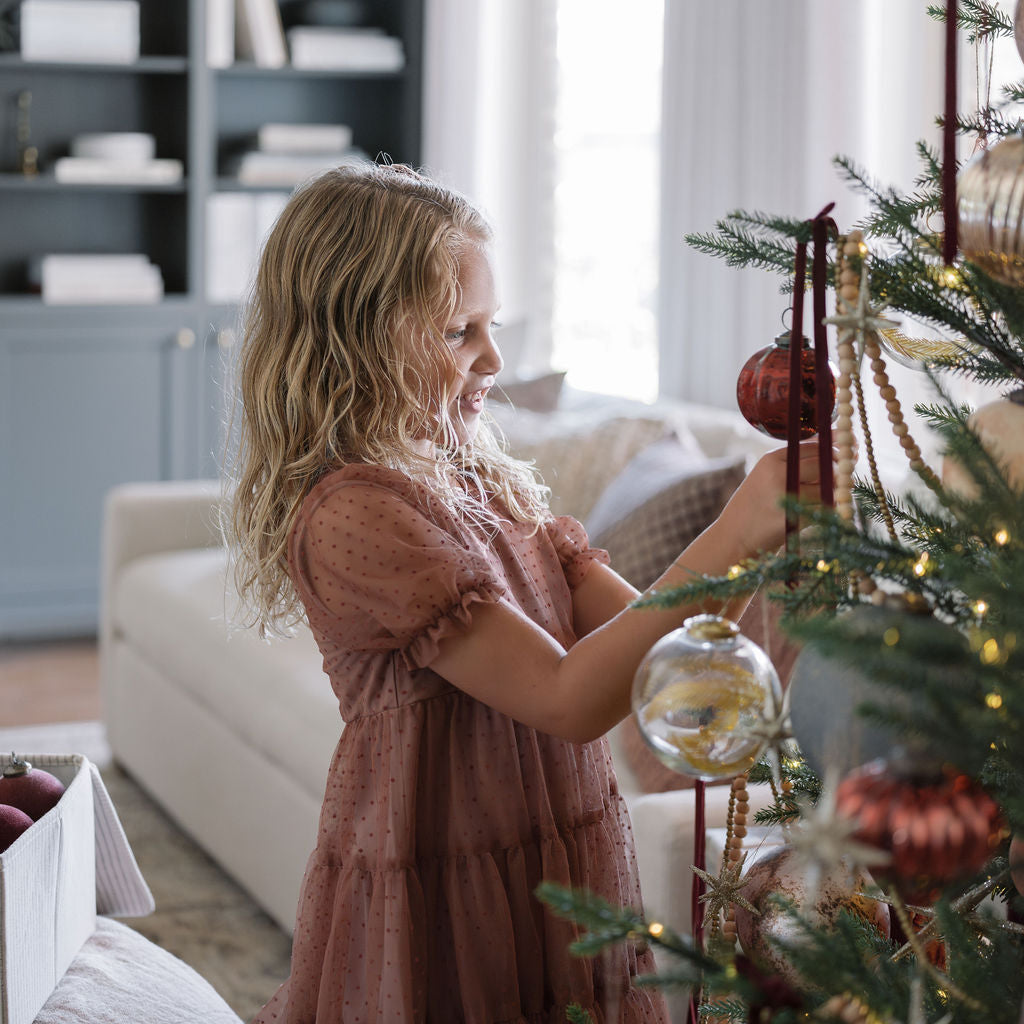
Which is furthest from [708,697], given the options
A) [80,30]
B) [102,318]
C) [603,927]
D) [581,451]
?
[80,30]

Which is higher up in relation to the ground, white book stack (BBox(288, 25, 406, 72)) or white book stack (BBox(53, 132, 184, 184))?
white book stack (BBox(288, 25, 406, 72))

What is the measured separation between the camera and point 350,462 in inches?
43.3

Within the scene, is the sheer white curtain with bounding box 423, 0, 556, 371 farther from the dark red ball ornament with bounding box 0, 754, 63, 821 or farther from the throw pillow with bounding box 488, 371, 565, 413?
the dark red ball ornament with bounding box 0, 754, 63, 821

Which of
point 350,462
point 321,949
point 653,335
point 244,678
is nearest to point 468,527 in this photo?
point 350,462

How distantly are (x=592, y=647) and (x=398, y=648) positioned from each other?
20 cm

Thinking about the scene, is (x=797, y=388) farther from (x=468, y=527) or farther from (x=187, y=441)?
(x=187, y=441)

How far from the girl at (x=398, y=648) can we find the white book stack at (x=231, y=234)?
3194 millimetres

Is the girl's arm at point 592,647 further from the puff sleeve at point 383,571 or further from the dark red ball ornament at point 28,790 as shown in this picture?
the dark red ball ornament at point 28,790

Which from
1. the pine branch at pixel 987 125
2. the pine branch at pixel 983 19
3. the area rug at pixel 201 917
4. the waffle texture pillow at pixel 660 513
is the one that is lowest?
the area rug at pixel 201 917

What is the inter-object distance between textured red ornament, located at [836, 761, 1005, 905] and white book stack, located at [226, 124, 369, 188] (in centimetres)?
390

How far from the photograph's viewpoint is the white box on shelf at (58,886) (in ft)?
3.41

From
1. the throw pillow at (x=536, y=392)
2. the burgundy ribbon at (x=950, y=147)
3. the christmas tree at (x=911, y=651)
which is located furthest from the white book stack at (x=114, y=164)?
the burgundy ribbon at (x=950, y=147)

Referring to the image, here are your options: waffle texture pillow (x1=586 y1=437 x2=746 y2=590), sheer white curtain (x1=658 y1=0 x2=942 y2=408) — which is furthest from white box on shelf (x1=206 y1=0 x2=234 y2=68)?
waffle texture pillow (x1=586 y1=437 x2=746 y2=590)

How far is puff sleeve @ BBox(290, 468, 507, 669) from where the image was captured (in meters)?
1.01
